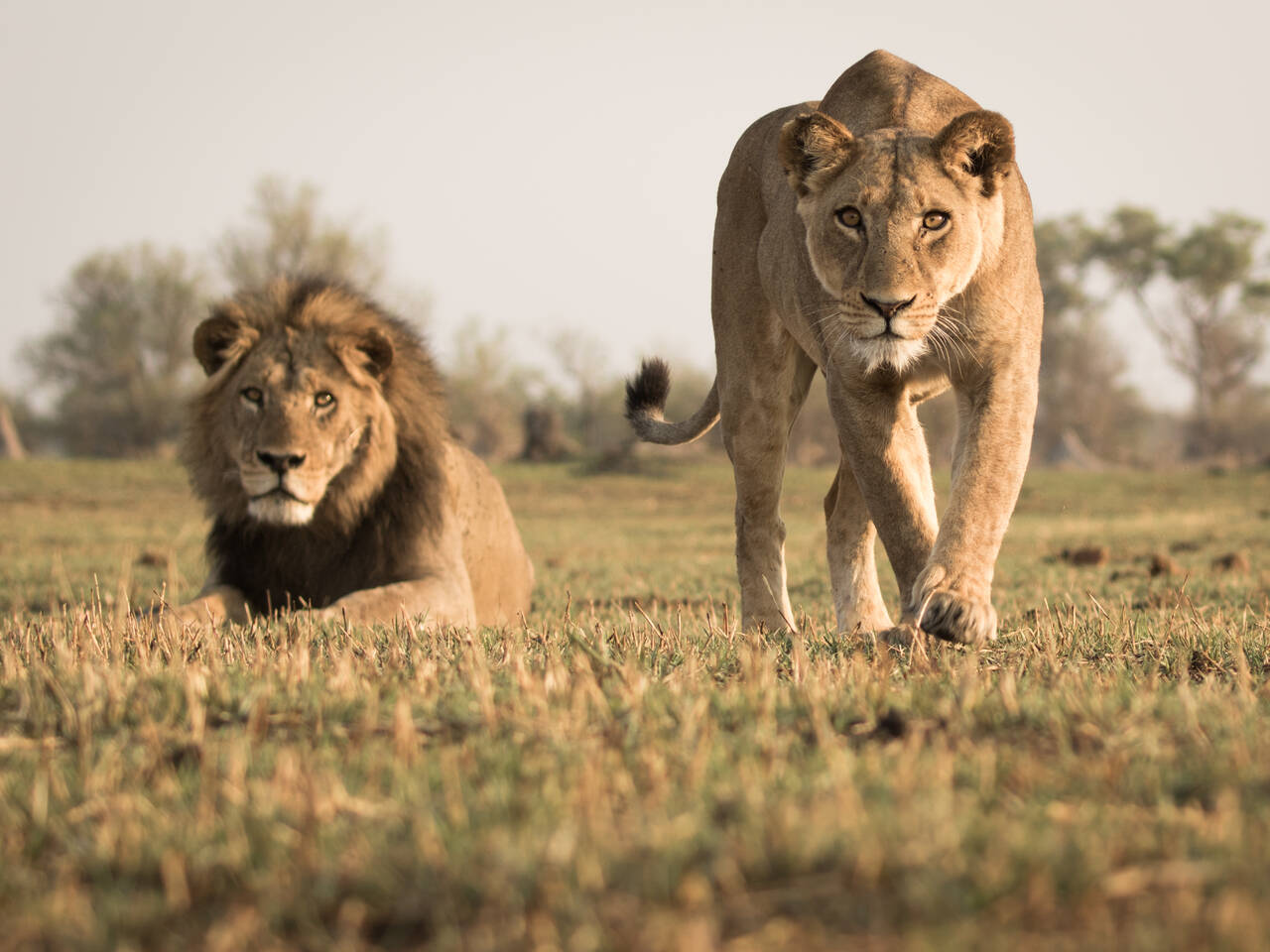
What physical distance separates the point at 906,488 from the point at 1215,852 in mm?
2533

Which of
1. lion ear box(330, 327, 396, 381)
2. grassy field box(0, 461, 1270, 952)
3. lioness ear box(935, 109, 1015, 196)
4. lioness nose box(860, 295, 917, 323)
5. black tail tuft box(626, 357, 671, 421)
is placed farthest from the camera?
black tail tuft box(626, 357, 671, 421)

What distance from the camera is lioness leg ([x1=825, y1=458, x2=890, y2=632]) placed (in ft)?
16.9

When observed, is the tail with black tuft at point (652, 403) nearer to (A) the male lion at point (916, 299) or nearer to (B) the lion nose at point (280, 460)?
(A) the male lion at point (916, 299)

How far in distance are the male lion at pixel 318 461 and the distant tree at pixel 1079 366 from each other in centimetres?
4521

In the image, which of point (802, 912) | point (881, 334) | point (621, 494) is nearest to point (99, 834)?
point (802, 912)

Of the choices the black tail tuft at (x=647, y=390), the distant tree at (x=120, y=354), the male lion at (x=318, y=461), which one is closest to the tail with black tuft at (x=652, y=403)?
the black tail tuft at (x=647, y=390)

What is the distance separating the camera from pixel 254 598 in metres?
5.56

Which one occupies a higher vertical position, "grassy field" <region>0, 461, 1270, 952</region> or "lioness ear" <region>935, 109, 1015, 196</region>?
"lioness ear" <region>935, 109, 1015, 196</region>

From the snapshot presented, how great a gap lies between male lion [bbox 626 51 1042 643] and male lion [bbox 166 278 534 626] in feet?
5.82

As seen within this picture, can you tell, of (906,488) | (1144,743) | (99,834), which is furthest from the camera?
(906,488)

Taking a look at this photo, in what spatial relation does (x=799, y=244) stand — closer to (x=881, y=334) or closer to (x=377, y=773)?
(x=881, y=334)

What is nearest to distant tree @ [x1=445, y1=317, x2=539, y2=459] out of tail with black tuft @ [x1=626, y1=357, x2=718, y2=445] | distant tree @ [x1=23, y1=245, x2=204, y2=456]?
distant tree @ [x1=23, y1=245, x2=204, y2=456]

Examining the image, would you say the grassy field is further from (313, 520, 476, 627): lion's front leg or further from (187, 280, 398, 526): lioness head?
(187, 280, 398, 526): lioness head

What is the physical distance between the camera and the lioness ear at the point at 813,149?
13.5ft
